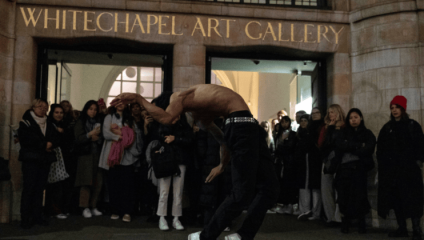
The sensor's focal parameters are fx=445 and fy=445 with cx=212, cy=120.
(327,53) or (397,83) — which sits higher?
(327,53)

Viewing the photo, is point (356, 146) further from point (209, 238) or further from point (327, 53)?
point (209, 238)

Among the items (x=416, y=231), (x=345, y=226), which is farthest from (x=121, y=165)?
(x=416, y=231)

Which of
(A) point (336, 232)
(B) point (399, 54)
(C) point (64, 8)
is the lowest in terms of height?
(A) point (336, 232)

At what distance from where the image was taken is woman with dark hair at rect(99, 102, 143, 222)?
752 cm

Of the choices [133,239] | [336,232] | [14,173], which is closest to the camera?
[133,239]

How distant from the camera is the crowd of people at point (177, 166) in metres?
6.80

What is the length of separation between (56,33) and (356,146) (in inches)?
225

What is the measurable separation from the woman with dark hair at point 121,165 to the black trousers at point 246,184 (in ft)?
10.7

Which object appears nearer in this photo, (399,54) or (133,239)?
(133,239)

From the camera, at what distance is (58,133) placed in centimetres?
736

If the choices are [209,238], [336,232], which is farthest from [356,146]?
[209,238]

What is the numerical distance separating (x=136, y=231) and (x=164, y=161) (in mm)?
1111

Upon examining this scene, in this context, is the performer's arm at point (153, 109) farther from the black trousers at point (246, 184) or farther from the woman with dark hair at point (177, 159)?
the woman with dark hair at point (177, 159)

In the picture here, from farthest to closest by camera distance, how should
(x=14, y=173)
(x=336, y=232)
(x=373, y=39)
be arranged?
(x=373, y=39) → (x=14, y=173) → (x=336, y=232)
